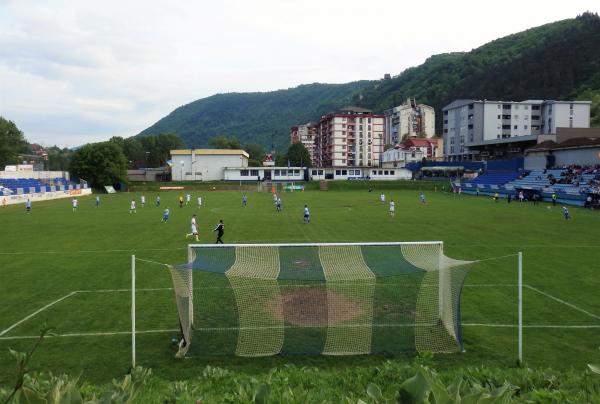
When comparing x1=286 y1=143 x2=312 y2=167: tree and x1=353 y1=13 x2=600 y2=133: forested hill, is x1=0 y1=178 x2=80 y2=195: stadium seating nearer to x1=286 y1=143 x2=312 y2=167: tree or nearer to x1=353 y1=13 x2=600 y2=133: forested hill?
x1=286 y1=143 x2=312 y2=167: tree

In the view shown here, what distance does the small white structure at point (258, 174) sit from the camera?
102 metres

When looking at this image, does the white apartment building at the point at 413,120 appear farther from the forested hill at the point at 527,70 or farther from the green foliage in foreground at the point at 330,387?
the green foliage in foreground at the point at 330,387

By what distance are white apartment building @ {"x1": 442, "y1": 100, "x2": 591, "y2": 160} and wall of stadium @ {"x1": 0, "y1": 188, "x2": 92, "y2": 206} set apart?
73.4 metres

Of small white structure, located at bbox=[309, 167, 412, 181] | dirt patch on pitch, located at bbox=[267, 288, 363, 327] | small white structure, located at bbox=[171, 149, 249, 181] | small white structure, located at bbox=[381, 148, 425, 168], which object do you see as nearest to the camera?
dirt patch on pitch, located at bbox=[267, 288, 363, 327]

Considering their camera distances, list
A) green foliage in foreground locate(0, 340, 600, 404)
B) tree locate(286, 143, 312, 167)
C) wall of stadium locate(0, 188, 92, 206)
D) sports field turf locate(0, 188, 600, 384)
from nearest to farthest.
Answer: green foliage in foreground locate(0, 340, 600, 404)
sports field turf locate(0, 188, 600, 384)
wall of stadium locate(0, 188, 92, 206)
tree locate(286, 143, 312, 167)

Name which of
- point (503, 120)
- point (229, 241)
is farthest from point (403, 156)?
point (229, 241)

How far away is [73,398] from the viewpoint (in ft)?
7.68

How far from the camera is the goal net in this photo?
11.4 meters

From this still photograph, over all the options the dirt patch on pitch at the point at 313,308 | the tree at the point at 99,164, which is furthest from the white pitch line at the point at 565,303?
the tree at the point at 99,164

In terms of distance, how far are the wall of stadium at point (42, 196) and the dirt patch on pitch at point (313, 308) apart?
2033 inches

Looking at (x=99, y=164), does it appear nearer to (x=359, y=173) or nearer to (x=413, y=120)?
(x=359, y=173)

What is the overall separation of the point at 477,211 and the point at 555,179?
79.4ft

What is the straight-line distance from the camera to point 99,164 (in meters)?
85.4

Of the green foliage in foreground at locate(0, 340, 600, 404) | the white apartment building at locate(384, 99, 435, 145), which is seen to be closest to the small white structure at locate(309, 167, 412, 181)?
the white apartment building at locate(384, 99, 435, 145)
